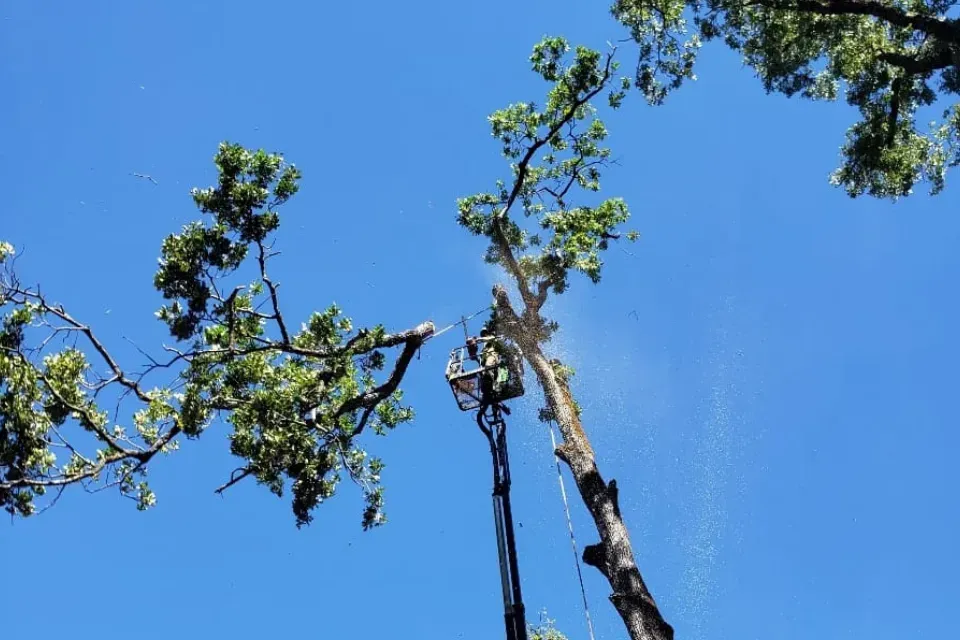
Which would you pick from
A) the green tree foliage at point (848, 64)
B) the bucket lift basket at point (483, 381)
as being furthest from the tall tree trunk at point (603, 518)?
the green tree foliage at point (848, 64)

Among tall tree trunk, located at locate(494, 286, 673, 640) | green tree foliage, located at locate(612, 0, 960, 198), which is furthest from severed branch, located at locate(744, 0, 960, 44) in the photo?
tall tree trunk, located at locate(494, 286, 673, 640)

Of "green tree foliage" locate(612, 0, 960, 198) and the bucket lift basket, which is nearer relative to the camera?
the bucket lift basket

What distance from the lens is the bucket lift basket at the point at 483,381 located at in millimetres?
6805

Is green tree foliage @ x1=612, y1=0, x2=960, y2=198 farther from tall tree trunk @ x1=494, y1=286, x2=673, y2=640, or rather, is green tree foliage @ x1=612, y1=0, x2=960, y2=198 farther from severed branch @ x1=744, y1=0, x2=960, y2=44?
tall tree trunk @ x1=494, y1=286, x2=673, y2=640

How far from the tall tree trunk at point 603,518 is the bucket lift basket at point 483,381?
2.47 ft

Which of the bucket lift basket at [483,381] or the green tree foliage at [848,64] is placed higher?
the green tree foliage at [848,64]

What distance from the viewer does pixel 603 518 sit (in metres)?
7.75

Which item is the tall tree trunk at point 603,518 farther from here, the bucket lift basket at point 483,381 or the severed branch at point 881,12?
the severed branch at point 881,12

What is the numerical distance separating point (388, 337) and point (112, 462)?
12.3 ft

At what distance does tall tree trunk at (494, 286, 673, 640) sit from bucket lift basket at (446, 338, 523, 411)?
2.47 feet

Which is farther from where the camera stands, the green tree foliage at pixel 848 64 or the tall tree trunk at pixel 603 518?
the green tree foliage at pixel 848 64

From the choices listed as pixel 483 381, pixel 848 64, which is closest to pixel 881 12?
pixel 848 64

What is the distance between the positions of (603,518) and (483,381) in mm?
2103

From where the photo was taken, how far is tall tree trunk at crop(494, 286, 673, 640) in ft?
22.3
